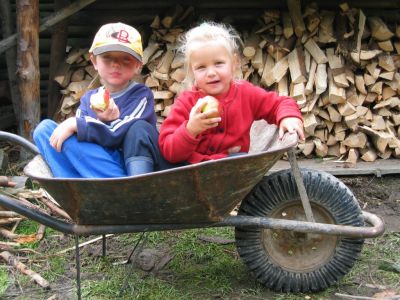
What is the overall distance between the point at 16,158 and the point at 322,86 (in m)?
3.00

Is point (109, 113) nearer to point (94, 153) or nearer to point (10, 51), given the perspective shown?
point (94, 153)

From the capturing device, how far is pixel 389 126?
5047mm

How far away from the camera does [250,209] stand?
9.90 ft

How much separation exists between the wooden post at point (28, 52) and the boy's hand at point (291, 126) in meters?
2.75

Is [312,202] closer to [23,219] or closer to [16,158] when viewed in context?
[23,219]

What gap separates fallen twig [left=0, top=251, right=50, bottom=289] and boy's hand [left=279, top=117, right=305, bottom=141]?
164cm

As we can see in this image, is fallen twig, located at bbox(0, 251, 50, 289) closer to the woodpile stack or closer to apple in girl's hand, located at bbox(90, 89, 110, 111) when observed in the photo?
apple in girl's hand, located at bbox(90, 89, 110, 111)

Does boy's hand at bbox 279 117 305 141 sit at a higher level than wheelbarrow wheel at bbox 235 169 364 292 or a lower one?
higher

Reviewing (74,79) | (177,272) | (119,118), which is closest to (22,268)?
(177,272)

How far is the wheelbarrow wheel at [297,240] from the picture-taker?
296cm

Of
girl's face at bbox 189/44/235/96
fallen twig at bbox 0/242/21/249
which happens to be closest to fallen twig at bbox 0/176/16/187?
fallen twig at bbox 0/242/21/249

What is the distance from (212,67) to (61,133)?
0.84 m

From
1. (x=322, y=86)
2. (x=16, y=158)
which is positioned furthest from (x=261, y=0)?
(x=16, y=158)

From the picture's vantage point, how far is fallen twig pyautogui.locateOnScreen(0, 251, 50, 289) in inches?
129
